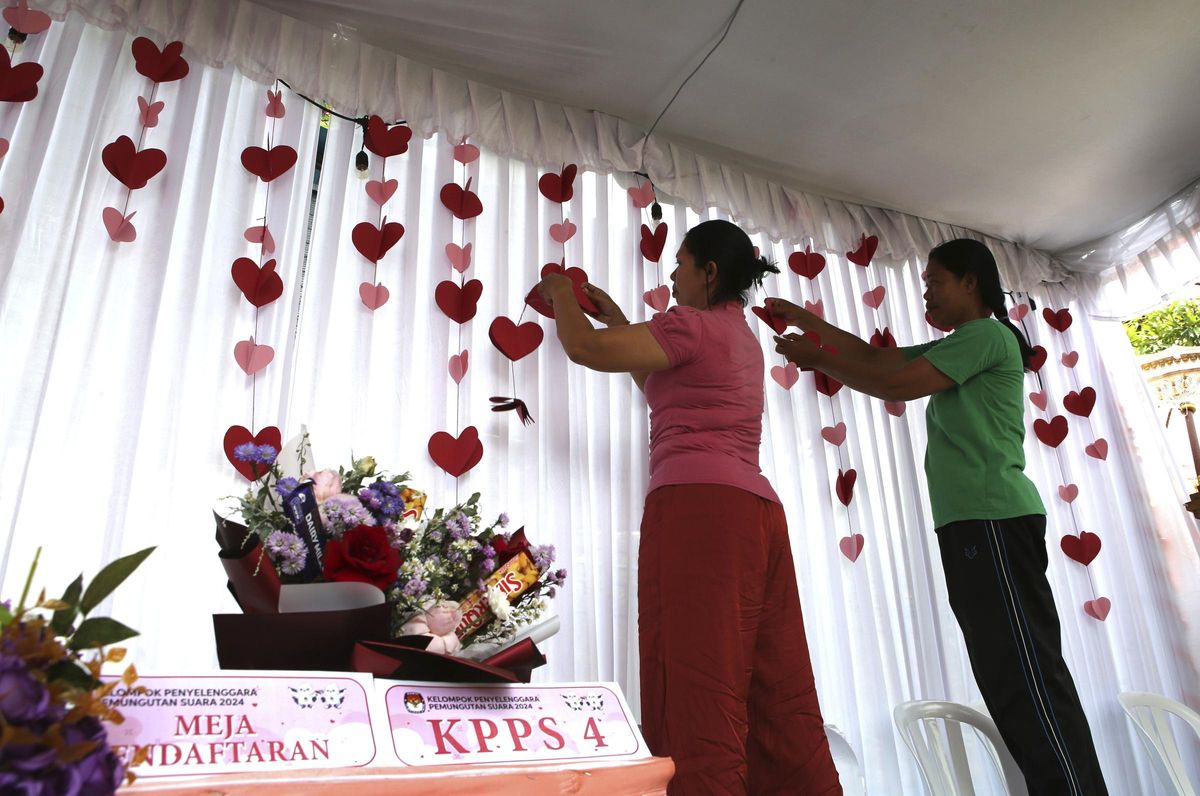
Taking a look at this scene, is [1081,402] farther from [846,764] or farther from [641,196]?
[641,196]

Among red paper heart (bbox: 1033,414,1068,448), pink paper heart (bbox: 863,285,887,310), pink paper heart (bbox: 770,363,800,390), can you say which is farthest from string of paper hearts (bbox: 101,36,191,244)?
red paper heart (bbox: 1033,414,1068,448)

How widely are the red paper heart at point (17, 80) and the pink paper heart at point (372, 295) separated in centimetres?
74

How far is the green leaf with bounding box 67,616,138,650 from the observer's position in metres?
0.52

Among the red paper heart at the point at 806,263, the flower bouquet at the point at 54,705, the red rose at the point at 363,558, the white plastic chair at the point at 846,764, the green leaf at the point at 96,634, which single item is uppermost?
the red paper heart at the point at 806,263

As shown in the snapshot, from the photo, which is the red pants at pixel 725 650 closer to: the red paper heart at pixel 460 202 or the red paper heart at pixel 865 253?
the red paper heart at pixel 460 202

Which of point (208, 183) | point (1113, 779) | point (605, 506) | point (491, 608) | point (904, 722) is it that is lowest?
point (1113, 779)

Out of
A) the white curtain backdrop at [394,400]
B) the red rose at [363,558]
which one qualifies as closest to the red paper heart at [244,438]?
the white curtain backdrop at [394,400]

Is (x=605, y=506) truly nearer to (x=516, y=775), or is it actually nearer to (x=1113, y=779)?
(x=516, y=775)

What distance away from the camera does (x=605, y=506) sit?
2.09m

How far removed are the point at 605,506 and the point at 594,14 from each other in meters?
1.26

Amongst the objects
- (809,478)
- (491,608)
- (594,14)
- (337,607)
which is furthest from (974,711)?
(594,14)

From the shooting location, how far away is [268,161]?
1901mm

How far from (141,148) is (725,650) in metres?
1.61

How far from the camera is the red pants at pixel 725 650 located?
1.36 meters
